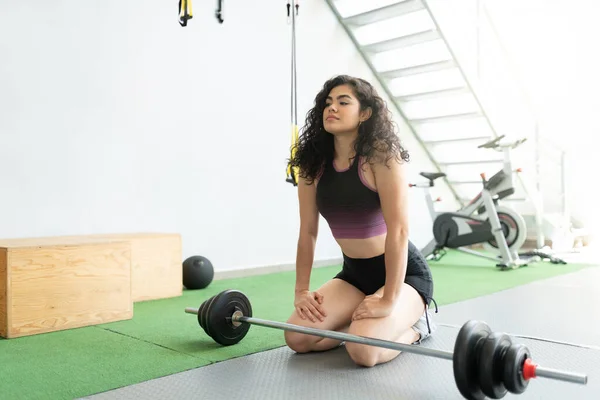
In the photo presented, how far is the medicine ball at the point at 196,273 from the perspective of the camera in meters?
3.47

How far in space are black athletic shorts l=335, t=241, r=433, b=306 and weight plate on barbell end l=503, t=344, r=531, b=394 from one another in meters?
0.68

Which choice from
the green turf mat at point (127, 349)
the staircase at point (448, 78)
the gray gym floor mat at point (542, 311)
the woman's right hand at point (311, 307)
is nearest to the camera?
the green turf mat at point (127, 349)

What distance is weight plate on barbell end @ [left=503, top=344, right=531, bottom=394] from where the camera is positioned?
1.31 meters

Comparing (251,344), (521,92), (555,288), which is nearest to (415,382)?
(251,344)

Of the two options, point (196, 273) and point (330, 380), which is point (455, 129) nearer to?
point (196, 273)

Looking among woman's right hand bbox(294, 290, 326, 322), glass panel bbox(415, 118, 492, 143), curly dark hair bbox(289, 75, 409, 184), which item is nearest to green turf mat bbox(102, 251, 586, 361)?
woman's right hand bbox(294, 290, 326, 322)

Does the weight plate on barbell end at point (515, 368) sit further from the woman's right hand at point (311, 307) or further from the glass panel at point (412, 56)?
the glass panel at point (412, 56)

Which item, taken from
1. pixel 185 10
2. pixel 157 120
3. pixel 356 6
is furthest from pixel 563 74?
pixel 185 10

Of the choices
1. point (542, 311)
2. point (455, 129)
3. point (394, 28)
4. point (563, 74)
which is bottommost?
point (542, 311)

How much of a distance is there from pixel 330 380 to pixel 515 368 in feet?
1.95

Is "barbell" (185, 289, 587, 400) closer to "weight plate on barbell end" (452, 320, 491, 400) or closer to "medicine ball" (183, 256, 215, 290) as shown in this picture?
"weight plate on barbell end" (452, 320, 491, 400)

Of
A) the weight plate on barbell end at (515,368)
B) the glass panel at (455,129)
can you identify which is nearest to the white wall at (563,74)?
the glass panel at (455,129)

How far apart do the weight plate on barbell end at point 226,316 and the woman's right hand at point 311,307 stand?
25 centimetres

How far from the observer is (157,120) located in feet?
12.0
